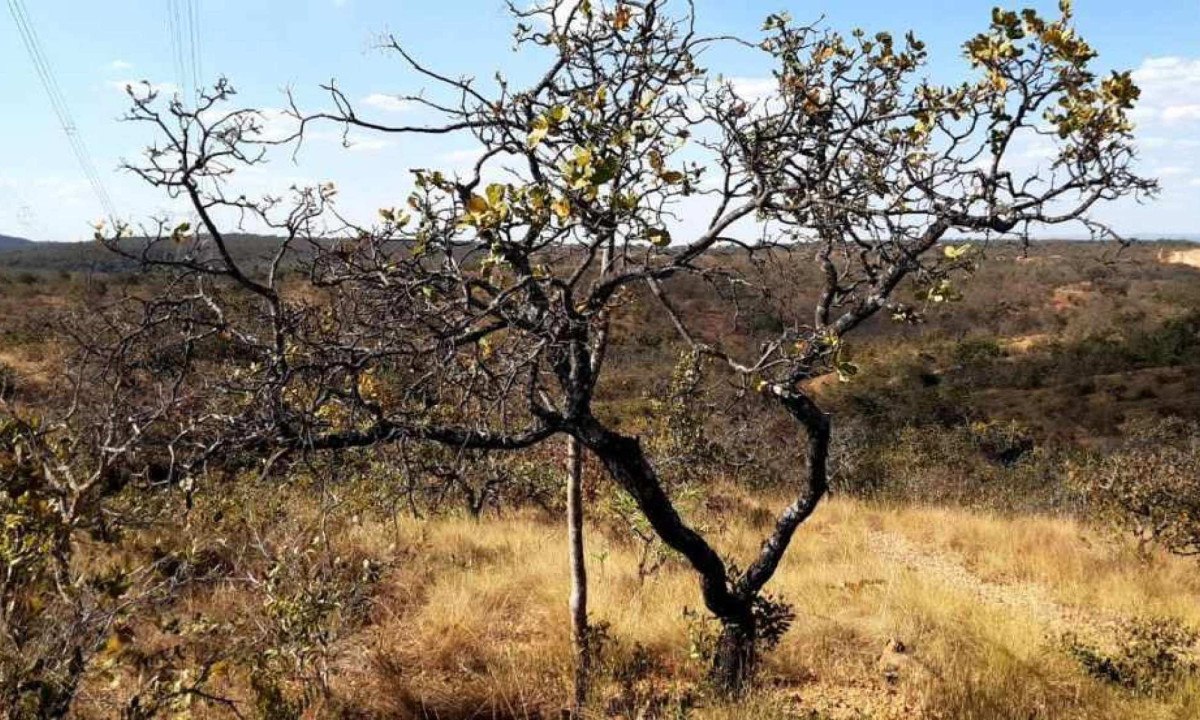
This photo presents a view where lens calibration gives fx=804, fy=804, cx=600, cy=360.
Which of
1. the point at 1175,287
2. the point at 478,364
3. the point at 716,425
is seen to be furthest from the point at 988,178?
the point at 1175,287

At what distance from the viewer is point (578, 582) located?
4.76m

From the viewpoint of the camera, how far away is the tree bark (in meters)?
4.55

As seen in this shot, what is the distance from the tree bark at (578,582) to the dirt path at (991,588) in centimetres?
359

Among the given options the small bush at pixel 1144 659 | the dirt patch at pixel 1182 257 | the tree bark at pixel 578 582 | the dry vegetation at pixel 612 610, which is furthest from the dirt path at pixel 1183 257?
the tree bark at pixel 578 582

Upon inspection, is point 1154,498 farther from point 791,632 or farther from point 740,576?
point 740,576

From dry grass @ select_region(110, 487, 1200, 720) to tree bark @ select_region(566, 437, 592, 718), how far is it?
0.12 meters

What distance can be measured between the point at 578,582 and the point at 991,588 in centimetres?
518

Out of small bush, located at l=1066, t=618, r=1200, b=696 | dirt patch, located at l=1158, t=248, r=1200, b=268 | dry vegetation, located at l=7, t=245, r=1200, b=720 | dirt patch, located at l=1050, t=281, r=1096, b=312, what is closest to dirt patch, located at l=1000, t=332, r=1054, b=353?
dirt patch, located at l=1050, t=281, r=1096, b=312

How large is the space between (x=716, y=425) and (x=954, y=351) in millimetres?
25614

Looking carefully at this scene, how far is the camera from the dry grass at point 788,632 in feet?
15.1

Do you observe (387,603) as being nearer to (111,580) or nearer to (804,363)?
(111,580)

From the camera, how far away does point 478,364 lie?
2.68 m

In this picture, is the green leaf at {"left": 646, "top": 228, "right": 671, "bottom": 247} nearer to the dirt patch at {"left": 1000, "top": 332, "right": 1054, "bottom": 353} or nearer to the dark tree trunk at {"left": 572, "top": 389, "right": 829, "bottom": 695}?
the dark tree trunk at {"left": 572, "top": 389, "right": 829, "bottom": 695}

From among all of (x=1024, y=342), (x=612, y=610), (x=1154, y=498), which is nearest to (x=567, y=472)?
(x=612, y=610)
